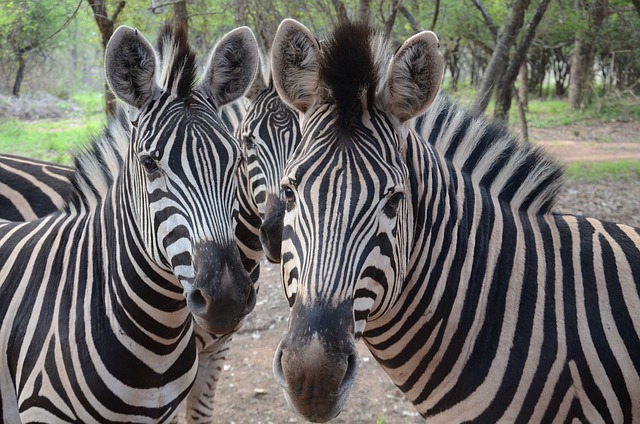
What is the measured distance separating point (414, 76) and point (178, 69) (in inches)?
53.3

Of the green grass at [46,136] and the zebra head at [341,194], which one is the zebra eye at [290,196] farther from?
the green grass at [46,136]

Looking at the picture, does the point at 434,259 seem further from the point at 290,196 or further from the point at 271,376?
the point at 271,376

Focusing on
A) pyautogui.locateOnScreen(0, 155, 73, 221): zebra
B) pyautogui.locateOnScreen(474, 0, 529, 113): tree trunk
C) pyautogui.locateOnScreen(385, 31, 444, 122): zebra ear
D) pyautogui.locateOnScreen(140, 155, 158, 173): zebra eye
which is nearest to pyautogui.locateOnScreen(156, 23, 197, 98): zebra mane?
pyautogui.locateOnScreen(140, 155, 158, 173): zebra eye

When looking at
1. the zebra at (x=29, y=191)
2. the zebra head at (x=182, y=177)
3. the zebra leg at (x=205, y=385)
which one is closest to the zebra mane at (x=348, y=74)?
the zebra head at (x=182, y=177)

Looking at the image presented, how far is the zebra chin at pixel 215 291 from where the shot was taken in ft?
8.50

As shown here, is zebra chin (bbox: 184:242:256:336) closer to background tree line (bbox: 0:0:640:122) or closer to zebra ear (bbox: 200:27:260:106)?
zebra ear (bbox: 200:27:260:106)

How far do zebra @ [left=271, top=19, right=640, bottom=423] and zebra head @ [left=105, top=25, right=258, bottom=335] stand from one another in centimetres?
52

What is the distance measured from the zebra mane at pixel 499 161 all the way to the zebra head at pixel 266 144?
1333 mm

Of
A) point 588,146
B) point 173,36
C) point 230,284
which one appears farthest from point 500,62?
point 588,146

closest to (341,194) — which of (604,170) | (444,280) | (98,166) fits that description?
(444,280)

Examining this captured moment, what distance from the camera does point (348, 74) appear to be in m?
2.34

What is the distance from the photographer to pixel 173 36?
319 cm

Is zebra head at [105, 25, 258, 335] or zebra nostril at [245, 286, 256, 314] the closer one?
zebra head at [105, 25, 258, 335]

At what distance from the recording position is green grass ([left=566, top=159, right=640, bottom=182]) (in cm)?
1242
